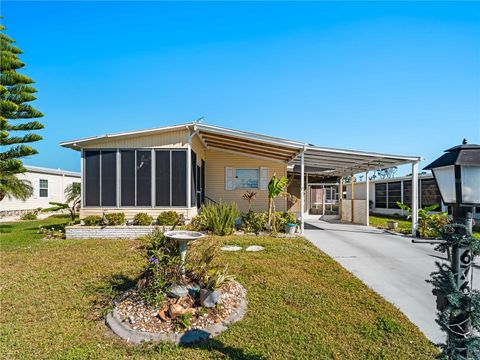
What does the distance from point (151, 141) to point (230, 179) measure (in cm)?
455

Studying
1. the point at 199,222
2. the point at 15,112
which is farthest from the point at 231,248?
the point at 15,112

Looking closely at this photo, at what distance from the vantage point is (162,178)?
32.6 feet

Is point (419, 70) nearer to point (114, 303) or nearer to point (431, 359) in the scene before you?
point (431, 359)

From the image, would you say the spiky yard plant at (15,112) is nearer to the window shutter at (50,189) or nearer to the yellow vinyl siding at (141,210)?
the yellow vinyl siding at (141,210)

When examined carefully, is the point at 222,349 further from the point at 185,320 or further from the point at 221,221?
the point at 221,221

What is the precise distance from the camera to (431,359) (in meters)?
2.82

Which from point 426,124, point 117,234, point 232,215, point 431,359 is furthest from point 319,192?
point 431,359

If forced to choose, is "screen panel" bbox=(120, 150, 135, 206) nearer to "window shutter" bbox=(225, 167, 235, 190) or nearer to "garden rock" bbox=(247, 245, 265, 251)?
"window shutter" bbox=(225, 167, 235, 190)

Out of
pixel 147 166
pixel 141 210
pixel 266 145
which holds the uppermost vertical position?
pixel 266 145

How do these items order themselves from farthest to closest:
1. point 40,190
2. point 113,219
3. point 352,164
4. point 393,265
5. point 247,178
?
1. point 40,190
2. point 247,178
3. point 352,164
4. point 113,219
5. point 393,265

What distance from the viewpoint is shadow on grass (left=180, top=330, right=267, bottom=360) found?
113 inches

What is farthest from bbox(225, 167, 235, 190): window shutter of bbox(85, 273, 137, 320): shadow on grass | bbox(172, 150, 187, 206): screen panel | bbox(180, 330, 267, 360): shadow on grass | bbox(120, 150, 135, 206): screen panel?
bbox(180, 330, 267, 360): shadow on grass

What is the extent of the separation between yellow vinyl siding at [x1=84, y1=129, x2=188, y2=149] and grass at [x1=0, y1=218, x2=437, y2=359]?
4684 mm

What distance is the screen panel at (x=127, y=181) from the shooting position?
32.4ft
